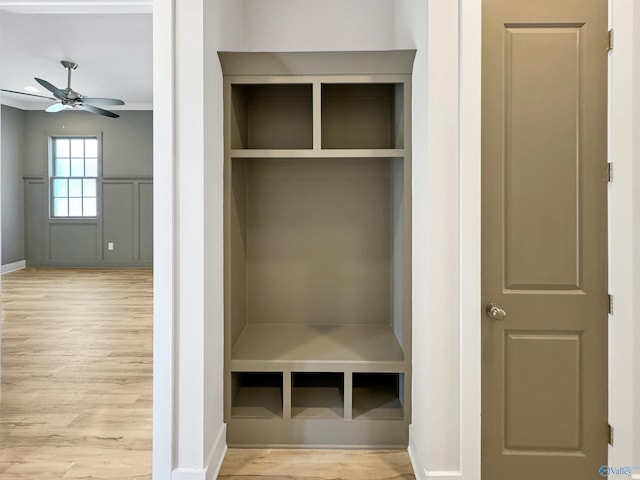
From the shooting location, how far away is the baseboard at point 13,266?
798cm

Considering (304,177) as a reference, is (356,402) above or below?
below

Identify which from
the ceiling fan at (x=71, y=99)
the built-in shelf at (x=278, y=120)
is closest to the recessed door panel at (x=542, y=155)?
the built-in shelf at (x=278, y=120)

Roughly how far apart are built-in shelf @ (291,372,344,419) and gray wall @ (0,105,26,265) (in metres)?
7.38

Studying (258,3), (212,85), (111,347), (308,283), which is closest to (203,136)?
(212,85)

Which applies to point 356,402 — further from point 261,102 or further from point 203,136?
point 261,102

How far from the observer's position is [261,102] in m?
2.90

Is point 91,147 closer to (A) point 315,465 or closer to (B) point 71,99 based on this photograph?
(B) point 71,99

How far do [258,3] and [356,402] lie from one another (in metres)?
2.65

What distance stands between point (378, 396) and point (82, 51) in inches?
205

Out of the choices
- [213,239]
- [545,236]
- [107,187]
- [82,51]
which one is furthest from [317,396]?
[107,187]

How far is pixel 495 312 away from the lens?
195 cm

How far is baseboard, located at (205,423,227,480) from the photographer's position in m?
2.03

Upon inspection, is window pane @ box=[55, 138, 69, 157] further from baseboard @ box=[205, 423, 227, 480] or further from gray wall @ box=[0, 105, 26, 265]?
baseboard @ box=[205, 423, 227, 480]

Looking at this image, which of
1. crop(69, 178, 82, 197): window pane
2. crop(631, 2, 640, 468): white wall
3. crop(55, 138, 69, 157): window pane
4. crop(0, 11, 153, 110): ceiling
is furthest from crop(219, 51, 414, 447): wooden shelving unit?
crop(55, 138, 69, 157): window pane
